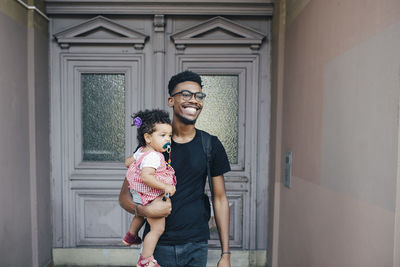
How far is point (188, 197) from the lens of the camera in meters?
1.71

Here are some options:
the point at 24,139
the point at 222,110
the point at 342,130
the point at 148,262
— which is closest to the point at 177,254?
the point at 148,262

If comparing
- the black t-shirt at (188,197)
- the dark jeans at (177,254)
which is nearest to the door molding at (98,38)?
the black t-shirt at (188,197)

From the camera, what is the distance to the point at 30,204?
9.85 ft

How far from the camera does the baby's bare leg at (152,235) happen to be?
1632 millimetres

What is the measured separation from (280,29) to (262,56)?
443 mm

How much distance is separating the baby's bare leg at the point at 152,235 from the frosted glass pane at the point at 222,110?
1.86 m

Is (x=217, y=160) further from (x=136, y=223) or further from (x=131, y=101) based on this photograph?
(x=131, y=101)

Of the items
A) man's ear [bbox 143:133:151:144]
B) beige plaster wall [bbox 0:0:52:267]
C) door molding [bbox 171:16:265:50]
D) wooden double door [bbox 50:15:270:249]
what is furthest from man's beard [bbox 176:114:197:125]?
beige plaster wall [bbox 0:0:52:267]

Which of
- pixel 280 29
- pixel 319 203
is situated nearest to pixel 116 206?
pixel 319 203

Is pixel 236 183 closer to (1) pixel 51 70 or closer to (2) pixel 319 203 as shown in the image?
(2) pixel 319 203

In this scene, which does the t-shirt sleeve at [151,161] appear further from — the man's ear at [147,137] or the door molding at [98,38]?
the door molding at [98,38]

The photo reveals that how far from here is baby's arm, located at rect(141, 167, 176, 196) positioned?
1586 mm

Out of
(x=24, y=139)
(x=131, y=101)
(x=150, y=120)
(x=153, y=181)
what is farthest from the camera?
(x=131, y=101)

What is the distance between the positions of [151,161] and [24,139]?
2.07m
